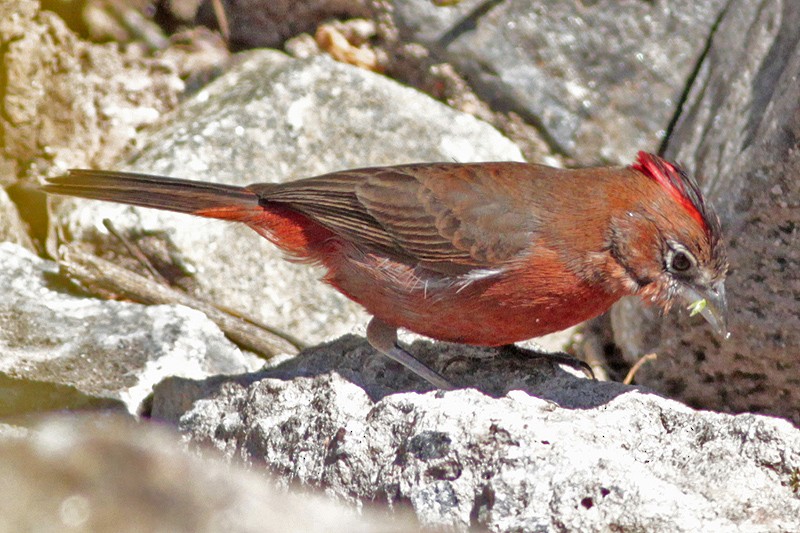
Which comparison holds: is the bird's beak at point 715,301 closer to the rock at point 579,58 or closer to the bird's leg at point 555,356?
the bird's leg at point 555,356

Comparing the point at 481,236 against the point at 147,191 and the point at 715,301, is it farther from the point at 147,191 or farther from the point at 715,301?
the point at 147,191

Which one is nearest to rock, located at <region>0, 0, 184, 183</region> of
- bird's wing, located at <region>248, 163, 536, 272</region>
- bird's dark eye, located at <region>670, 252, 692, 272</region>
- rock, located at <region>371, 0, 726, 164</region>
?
rock, located at <region>371, 0, 726, 164</region>

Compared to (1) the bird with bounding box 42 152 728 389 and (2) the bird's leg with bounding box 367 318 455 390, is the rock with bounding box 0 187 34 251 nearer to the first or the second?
(1) the bird with bounding box 42 152 728 389

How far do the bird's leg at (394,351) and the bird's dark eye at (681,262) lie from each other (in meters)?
1.09

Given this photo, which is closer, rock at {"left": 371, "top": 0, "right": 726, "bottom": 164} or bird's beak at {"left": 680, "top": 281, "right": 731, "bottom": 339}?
bird's beak at {"left": 680, "top": 281, "right": 731, "bottom": 339}

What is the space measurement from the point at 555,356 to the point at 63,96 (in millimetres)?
3565

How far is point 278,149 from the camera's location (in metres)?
6.62

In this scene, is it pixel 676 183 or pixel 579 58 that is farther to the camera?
pixel 579 58

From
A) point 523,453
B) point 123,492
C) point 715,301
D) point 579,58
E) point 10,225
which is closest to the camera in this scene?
point 123,492

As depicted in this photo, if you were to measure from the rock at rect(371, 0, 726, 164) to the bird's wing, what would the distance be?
1999 millimetres

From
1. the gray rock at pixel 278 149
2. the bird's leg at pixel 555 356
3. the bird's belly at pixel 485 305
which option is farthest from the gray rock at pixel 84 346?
the bird's leg at pixel 555 356

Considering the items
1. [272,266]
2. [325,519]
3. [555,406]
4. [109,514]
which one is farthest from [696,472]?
[272,266]

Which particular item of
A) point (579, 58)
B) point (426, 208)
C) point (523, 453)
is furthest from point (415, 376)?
point (579, 58)

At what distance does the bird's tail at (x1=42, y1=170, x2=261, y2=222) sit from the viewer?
5203mm
